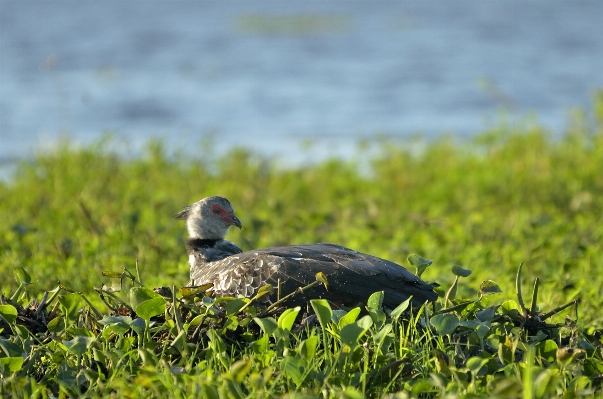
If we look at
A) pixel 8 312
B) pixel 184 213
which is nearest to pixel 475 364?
pixel 8 312

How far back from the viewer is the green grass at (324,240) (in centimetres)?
284

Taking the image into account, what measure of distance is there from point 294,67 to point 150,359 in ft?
41.0

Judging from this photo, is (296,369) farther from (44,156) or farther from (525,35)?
(525,35)

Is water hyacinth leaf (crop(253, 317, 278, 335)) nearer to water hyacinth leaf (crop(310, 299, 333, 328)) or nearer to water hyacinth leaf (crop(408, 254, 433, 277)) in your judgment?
water hyacinth leaf (crop(310, 299, 333, 328))

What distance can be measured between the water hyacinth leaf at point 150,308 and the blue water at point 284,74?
13.2 ft

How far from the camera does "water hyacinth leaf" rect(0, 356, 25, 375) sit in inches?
111

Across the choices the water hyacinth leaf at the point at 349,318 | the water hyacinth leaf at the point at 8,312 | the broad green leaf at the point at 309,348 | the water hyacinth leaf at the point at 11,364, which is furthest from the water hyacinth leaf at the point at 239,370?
the water hyacinth leaf at the point at 8,312

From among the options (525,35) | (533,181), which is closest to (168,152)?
(533,181)

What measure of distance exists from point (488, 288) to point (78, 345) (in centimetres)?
144

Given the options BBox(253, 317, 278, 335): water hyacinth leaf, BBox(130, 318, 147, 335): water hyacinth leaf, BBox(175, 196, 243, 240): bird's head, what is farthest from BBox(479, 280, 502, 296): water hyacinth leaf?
BBox(175, 196, 243, 240): bird's head

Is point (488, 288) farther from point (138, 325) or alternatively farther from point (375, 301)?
point (138, 325)

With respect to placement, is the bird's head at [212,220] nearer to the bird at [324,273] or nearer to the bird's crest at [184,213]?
the bird's crest at [184,213]

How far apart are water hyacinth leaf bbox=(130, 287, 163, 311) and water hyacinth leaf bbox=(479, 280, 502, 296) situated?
1.14 metres

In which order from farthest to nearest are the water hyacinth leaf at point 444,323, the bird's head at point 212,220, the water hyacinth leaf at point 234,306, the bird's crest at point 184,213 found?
the bird's crest at point 184,213 → the bird's head at point 212,220 → the water hyacinth leaf at point 234,306 → the water hyacinth leaf at point 444,323
